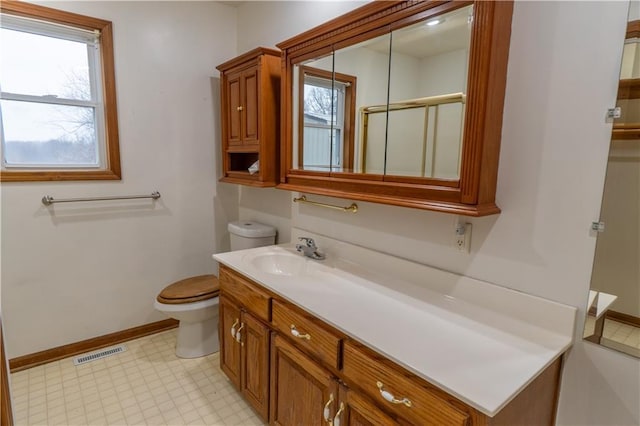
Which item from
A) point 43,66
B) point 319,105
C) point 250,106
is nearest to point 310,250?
point 319,105

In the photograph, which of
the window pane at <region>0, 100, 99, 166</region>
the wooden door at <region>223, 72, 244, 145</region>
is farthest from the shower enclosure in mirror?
the window pane at <region>0, 100, 99, 166</region>

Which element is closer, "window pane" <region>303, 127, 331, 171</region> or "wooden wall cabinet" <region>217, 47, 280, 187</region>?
"window pane" <region>303, 127, 331, 171</region>

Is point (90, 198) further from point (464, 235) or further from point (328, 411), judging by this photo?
point (464, 235)

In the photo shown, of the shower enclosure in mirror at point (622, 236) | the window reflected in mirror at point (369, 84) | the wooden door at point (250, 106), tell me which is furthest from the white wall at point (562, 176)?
the wooden door at point (250, 106)

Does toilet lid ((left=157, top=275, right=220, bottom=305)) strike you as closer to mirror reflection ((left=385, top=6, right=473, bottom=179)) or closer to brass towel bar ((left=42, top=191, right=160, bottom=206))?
brass towel bar ((left=42, top=191, right=160, bottom=206))

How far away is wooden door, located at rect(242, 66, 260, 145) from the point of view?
2152mm

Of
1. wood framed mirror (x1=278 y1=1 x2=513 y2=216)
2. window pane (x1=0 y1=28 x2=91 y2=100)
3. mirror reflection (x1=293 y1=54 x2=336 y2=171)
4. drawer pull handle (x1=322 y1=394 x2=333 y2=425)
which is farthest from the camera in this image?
window pane (x1=0 y1=28 x2=91 y2=100)

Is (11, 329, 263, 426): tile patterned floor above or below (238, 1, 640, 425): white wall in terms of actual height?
below

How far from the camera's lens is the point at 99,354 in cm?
242

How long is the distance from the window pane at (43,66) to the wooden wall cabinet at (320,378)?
1.57 m

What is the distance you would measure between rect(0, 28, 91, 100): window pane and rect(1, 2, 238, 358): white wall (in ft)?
0.73

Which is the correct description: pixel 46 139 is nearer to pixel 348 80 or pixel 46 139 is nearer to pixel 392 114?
pixel 348 80

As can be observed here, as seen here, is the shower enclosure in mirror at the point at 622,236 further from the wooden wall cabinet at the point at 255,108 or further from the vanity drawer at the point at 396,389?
the wooden wall cabinet at the point at 255,108

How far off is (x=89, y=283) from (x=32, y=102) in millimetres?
1205
